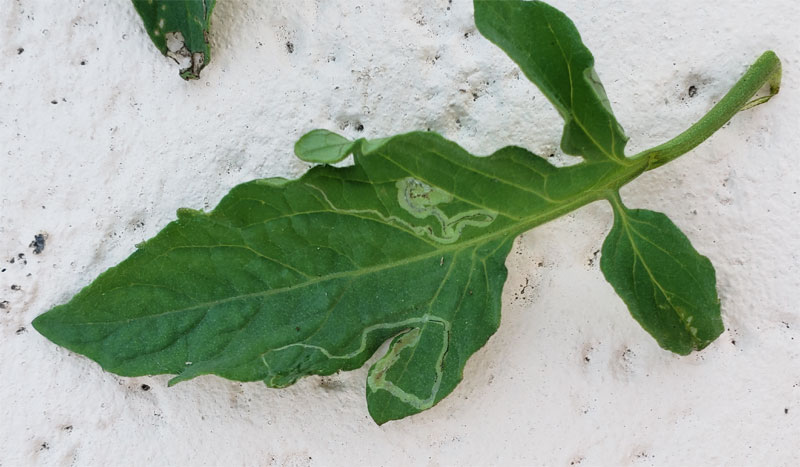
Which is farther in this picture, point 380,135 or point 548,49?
point 380,135

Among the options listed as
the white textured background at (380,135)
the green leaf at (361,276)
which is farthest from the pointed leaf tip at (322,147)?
the white textured background at (380,135)

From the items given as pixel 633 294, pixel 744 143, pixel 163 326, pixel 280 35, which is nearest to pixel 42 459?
pixel 163 326

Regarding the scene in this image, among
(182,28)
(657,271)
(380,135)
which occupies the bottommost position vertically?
(657,271)

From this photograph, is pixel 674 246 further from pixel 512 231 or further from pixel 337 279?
pixel 337 279

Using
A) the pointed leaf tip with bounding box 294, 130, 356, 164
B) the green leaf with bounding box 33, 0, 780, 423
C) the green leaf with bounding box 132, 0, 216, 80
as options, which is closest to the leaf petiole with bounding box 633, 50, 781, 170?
the green leaf with bounding box 33, 0, 780, 423

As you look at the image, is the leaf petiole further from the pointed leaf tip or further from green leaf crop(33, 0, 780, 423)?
the pointed leaf tip

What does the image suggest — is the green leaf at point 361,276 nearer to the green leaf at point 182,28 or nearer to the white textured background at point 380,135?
the white textured background at point 380,135

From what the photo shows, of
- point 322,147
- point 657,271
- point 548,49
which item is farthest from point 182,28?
point 657,271

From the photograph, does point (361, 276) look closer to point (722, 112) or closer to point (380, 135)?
point (380, 135)
